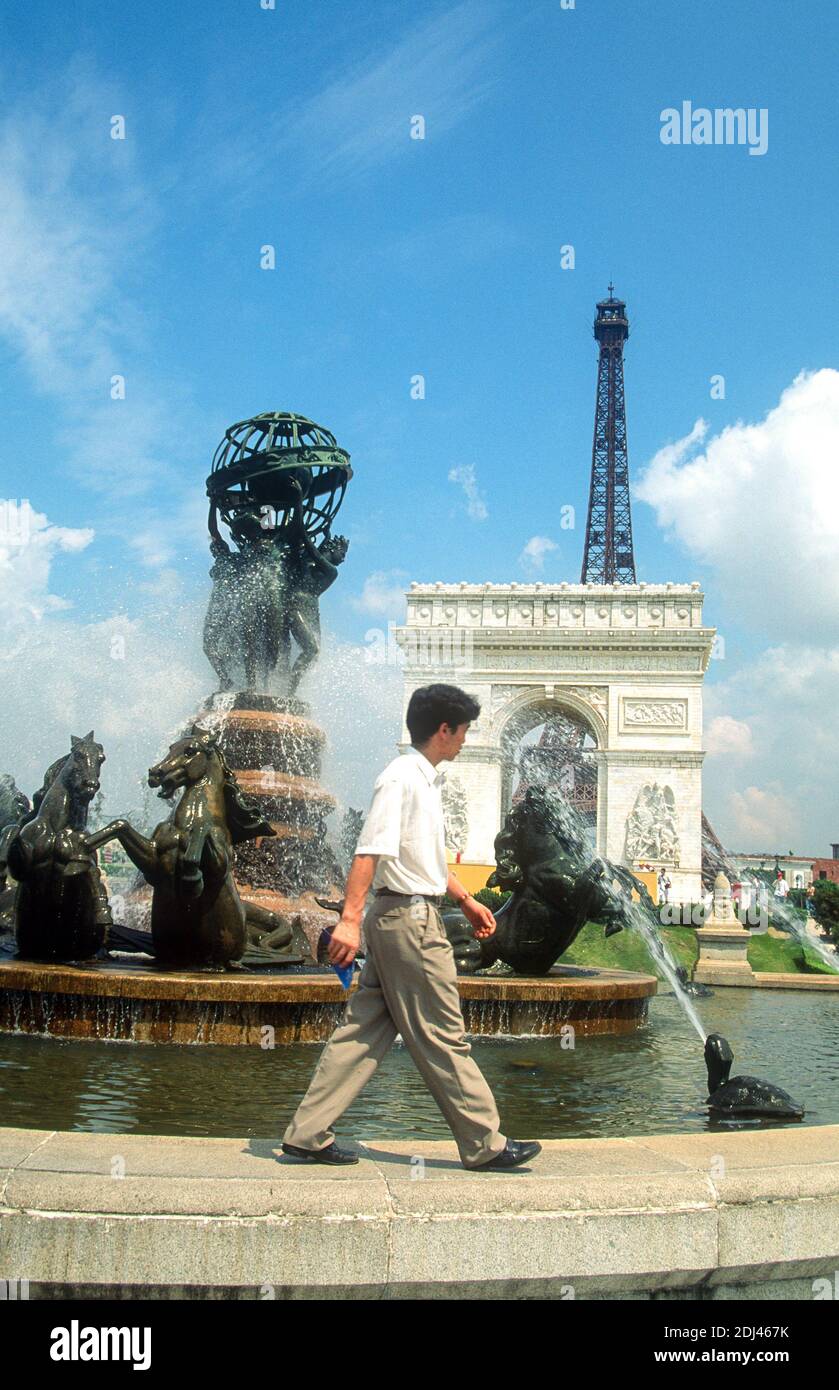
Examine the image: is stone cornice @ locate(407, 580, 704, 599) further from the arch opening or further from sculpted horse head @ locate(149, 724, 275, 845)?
sculpted horse head @ locate(149, 724, 275, 845)

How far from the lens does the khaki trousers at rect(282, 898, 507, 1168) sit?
3260 millimetres

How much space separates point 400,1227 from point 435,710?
1.48 meters

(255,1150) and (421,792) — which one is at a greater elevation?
(421,792)

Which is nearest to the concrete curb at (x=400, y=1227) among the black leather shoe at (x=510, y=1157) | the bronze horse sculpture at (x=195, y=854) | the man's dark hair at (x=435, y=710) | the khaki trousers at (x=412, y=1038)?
the black leather shoe at (x=510, y=1157)

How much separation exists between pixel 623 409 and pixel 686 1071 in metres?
78.9

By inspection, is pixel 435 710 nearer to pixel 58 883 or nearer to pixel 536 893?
pixel 58 883

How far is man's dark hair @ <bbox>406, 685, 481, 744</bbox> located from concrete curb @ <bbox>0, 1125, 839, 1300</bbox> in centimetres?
127

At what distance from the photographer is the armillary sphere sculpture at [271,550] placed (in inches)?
536

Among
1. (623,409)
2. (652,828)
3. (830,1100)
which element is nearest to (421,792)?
(830,1100)

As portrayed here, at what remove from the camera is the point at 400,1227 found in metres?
2.81

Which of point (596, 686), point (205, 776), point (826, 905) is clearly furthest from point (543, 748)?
point (205, 776)

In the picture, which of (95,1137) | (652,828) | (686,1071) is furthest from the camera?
(652,828)

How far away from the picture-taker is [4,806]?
35.8 ft
